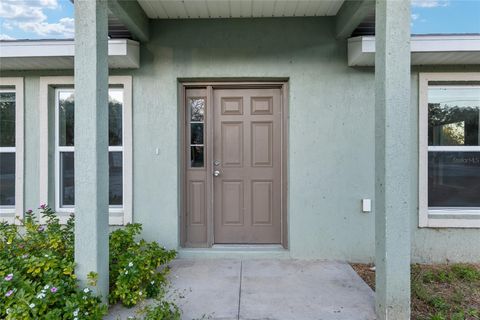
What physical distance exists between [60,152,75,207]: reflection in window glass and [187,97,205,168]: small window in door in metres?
1.69

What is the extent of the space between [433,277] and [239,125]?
2885 mm

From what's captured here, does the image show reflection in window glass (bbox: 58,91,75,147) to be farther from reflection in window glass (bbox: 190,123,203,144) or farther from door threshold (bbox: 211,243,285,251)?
door threshold (bbox: 211,243,285,251)

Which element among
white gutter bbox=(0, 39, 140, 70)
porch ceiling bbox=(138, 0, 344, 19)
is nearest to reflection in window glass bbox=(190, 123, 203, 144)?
white gutter bbox=(0, 39, 140, 70)

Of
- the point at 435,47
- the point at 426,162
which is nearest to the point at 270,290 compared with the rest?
the point at 426,162

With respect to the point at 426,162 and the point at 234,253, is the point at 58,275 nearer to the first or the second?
the point at 234,253

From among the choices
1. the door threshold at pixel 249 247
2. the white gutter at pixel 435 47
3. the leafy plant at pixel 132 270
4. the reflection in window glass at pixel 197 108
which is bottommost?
the door threshold at pixel 249 247

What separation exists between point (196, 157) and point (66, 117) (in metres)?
1.90

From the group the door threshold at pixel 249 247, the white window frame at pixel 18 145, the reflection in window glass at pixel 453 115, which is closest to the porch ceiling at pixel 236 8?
the reflection in window glass at pixel 453 115

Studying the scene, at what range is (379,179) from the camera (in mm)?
2510

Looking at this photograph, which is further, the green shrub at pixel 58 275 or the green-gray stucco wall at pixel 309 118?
the green-gray stucco wall at pixel 309 118

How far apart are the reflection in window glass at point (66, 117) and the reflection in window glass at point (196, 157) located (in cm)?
168

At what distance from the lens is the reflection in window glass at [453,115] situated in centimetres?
403

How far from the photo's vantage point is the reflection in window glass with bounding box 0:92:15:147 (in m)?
4.29

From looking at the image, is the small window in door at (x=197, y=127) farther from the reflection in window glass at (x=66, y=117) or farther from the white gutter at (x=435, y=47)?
the white gutter at (x=435, y=47)
